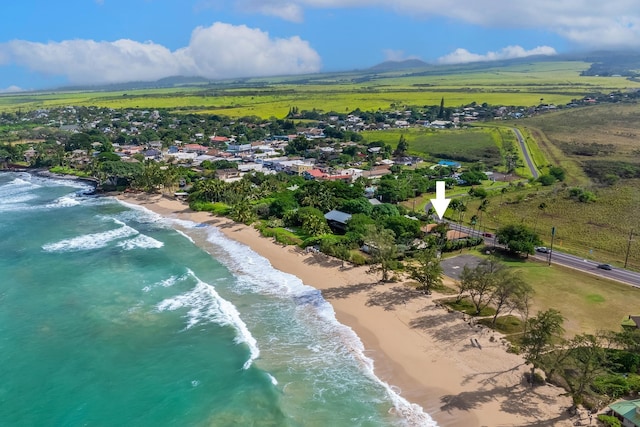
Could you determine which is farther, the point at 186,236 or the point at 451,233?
the point at 186,236

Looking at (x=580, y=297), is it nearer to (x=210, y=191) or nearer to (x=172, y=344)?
(x=172, y=344)

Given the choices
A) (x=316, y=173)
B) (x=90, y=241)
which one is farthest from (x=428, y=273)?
(x=316, y=173)

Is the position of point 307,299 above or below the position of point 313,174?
below

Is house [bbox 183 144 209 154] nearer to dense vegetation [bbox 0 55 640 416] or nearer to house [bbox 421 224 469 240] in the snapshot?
dense vegetation [bbox 0 55 640 416]

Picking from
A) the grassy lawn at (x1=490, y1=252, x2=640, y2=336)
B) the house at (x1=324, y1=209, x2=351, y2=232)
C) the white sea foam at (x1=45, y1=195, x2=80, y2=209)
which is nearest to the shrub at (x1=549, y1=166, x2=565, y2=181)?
the grassy lawn at (x1=490, y1=252, x2=640, y2=336)

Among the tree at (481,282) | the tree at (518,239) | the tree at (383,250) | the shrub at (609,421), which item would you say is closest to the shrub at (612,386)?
the shrub at (609,421)

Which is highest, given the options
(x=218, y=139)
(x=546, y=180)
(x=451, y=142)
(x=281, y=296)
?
(x=218, y=139)

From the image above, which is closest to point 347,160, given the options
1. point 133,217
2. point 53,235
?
point 133,217
